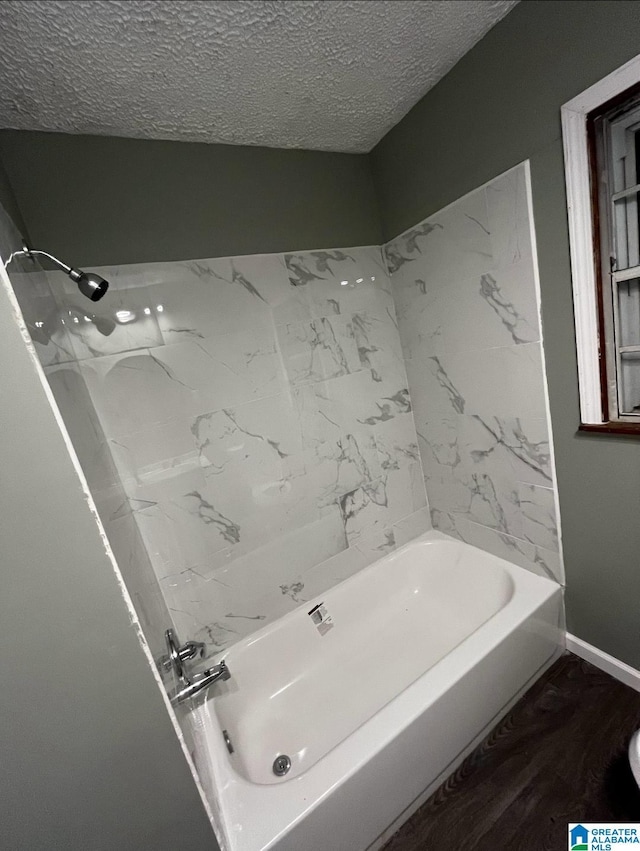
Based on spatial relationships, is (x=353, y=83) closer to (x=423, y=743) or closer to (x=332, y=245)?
(x=332, y=245)

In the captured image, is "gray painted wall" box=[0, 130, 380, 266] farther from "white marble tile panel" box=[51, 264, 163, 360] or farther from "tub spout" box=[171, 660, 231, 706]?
"tub spout" box=[171, 660, 231, 706]

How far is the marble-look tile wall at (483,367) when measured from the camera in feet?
4.29

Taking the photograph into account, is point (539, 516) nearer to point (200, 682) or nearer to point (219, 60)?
point (200, 682)

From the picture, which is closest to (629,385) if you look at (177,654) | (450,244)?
(450,244)

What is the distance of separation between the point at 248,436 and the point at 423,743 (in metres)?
1.23

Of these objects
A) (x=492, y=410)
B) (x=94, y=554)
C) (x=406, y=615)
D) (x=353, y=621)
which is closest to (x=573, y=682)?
(x=406, y=615)

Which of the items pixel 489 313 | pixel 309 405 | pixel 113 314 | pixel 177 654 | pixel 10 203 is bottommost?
pixel 177 654

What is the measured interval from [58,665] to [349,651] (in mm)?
1443

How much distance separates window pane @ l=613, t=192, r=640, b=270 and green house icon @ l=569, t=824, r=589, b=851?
168 centimetres

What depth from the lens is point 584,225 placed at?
110 centimetres

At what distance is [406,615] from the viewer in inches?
73.2

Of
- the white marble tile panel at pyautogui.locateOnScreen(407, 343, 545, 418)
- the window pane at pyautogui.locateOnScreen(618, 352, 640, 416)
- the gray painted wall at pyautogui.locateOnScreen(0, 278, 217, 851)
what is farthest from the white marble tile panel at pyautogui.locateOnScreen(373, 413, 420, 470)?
the gray painted wall at pyautogui.locateOnScreen(0, 278, 217, 851)

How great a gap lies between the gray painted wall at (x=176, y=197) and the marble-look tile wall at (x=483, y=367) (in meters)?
0.40

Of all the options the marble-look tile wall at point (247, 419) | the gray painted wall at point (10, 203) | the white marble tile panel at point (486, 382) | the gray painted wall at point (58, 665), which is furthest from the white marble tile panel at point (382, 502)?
the gray painted wall at point (10, 203)
